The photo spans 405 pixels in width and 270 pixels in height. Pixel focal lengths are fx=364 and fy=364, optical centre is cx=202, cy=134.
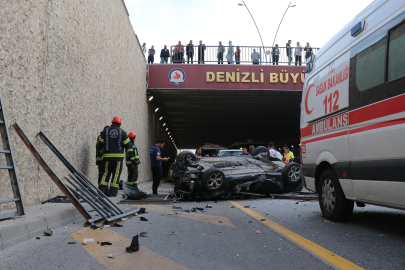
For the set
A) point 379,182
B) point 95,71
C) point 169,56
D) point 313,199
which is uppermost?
point 169,56

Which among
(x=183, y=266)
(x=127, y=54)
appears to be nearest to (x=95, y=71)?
(x=127, y=54)

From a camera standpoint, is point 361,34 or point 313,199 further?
point 313,199

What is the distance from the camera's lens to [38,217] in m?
4.98

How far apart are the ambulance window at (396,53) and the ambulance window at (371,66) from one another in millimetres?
128

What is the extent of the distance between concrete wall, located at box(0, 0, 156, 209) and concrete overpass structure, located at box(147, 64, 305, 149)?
21.3 feet

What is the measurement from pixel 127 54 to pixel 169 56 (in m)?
6.04

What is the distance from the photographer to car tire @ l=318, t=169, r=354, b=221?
5.32 m

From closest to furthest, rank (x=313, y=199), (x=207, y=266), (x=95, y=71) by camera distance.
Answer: (x=207, y=266) → (x=313, y=199) → (x=95, y=71)

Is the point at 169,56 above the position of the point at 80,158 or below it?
above

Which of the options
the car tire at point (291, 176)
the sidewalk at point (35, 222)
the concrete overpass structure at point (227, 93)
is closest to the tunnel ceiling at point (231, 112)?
the concrete overpass structure at point (227, 93)

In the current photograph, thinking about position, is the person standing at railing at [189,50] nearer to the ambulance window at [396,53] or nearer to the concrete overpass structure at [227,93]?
the concrete overpass structure at [227,93]

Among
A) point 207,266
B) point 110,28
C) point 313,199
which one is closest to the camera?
point 207,266

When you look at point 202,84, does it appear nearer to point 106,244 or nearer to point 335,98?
point 335,98

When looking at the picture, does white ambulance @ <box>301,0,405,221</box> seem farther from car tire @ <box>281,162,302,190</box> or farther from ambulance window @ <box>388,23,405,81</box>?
car tire @ <box>281,162,302,190</box>
